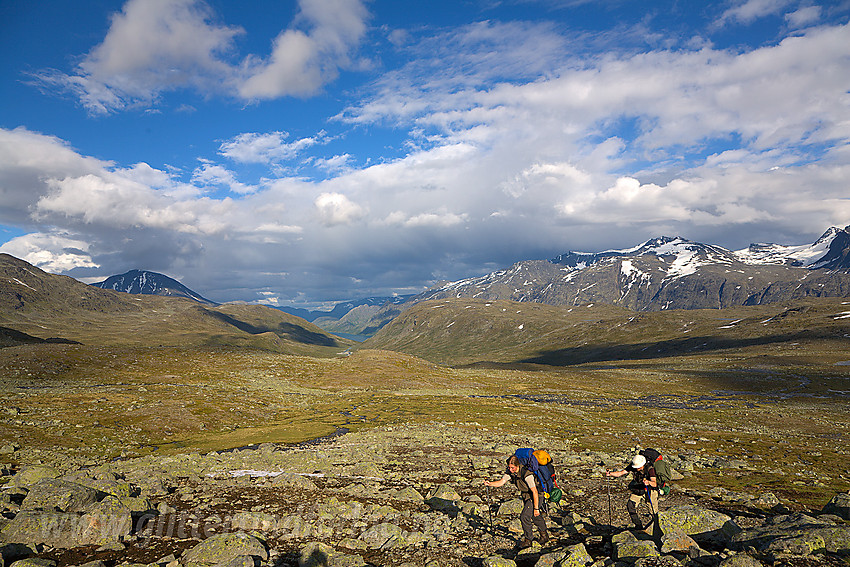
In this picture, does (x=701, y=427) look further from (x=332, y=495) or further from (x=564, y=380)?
(x=564, y=380)

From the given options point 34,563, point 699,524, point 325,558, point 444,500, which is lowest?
point 444,500

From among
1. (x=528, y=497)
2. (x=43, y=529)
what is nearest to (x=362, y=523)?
(x=528, y=497)

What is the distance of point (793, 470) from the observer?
35.2 meters

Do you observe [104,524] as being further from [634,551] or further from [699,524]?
[699,524]

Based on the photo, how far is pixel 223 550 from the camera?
14422 mm

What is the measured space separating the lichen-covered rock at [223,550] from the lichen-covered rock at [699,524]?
627 inches

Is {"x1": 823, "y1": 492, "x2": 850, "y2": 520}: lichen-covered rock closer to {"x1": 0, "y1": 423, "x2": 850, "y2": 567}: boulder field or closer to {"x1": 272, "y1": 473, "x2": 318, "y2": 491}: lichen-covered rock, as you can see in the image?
{"x1": 0, "y1": 423, "x2": 850, "y2": 567}: boulder field

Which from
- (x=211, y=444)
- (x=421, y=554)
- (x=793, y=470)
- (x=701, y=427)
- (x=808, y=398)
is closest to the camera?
Answer: (x=421, y=554)

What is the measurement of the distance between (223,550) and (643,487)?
54.6 ft

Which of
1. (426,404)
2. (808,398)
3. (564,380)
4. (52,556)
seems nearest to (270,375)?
(426,404)

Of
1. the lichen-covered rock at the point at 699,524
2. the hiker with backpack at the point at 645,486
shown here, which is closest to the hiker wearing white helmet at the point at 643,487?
the hiker with backpack at the point at 645,486

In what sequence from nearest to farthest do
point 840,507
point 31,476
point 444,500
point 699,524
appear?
point 699,524 → point 840,507 → point 444,500 → point 31,476

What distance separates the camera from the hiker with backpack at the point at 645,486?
56.2 feet

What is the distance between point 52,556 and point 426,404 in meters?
78.1
